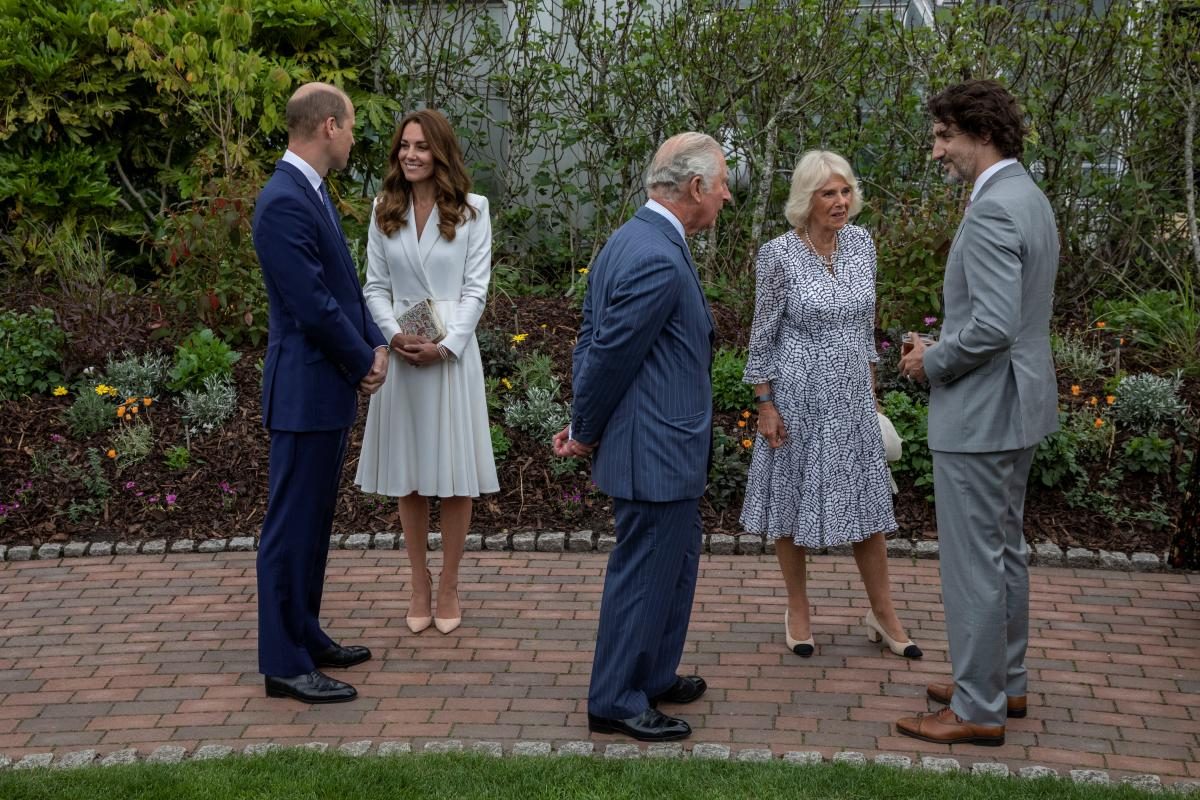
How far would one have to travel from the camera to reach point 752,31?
29.0ft

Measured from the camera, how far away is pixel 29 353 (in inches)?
319

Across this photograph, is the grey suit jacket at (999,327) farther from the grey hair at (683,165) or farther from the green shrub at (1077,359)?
the green shrub at (1077,359)

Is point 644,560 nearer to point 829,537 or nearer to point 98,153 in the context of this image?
point 829,537

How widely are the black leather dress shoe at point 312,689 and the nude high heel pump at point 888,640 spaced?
81.1 inches

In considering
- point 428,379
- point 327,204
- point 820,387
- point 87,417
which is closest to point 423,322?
point 428,379

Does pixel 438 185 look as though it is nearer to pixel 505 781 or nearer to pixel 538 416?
pixel 538 416

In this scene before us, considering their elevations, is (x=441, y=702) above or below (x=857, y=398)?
below

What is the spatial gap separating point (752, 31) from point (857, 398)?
4.32 m

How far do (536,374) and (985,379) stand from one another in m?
3.93

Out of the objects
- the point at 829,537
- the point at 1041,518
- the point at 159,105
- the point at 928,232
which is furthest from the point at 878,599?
the point at 159,105

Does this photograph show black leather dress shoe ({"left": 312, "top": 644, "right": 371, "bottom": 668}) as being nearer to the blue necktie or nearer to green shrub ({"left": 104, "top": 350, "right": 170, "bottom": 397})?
the blue necktie

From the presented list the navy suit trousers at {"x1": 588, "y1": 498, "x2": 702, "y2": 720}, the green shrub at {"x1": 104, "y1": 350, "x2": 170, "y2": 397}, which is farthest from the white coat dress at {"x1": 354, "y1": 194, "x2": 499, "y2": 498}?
the green shrub at {"x1": 104, "y1": 350, "x2": 170, "y2": 397}

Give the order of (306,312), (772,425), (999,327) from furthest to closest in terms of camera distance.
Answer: (772,425)
(306,312)
(999,327)

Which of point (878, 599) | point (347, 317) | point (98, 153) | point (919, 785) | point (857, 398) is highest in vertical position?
point (98, 153)
